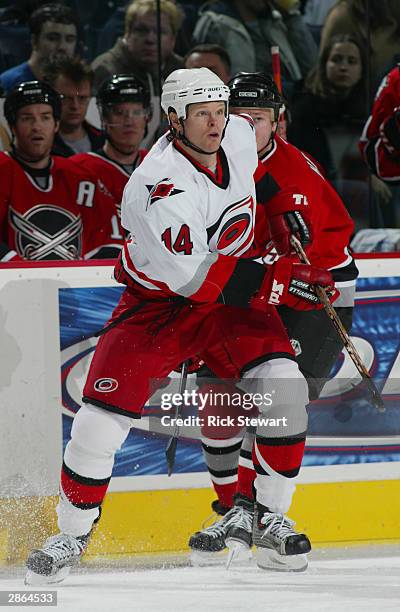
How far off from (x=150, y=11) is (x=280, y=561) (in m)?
2.14

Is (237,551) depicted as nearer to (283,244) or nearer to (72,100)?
(283,244)

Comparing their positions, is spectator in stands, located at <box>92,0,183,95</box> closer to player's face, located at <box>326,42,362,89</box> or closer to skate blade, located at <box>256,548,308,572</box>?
player's face, located at <box>326,42,362,89</box>

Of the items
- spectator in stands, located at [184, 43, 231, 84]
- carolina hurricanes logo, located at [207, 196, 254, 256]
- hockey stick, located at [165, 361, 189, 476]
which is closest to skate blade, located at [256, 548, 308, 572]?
hockey stick, located at [165, 361, 189, 476]

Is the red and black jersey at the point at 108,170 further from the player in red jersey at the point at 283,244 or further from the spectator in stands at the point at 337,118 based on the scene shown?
the player in red jersey at the point at 283,244

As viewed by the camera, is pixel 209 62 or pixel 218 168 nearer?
pixel 218 168

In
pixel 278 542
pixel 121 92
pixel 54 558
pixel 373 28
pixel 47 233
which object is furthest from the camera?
pixel 373 28

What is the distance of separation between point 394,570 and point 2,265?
133 cm

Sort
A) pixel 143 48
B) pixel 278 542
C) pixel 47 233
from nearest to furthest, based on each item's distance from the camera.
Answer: pixel 278 542
pixel 47 233
pixel 143 48

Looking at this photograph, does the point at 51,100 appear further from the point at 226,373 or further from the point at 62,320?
the point at 226,373

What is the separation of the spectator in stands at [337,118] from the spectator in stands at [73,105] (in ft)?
2.46

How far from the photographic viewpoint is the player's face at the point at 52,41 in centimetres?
412

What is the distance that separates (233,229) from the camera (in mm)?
2936

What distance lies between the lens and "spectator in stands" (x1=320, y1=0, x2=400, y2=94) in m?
4.46

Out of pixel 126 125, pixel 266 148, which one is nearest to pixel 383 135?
pixel 126 125
